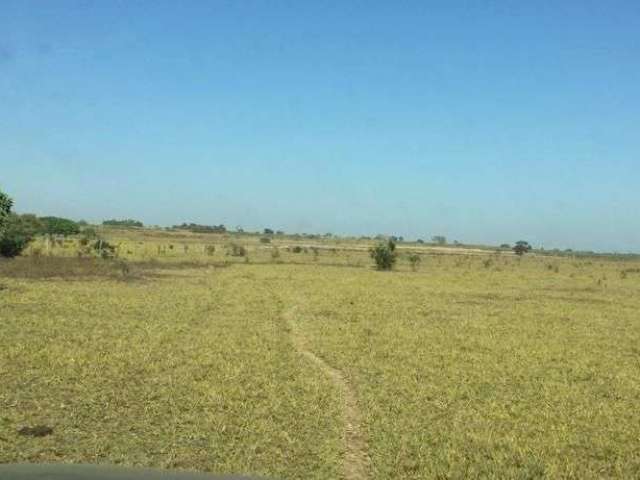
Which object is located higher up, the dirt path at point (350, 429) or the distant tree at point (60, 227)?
the distant tree at point (60, 227)

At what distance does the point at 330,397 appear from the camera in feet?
36.0

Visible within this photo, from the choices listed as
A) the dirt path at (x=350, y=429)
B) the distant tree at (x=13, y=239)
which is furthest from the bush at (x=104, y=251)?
the dirt path at (x=350, y=429)

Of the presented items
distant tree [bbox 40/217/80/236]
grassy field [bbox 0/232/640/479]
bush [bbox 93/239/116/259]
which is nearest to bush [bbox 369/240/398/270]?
bush [bbox 93/239/116/259]

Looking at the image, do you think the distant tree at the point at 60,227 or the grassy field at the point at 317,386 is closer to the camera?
the grassy field at the point at 317,386

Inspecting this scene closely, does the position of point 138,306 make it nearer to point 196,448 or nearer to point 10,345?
point 10,345

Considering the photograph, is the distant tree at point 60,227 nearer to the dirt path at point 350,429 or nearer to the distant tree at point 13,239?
the distant tree at point 13,239

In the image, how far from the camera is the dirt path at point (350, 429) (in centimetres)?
759

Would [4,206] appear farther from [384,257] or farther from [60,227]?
[60,227]

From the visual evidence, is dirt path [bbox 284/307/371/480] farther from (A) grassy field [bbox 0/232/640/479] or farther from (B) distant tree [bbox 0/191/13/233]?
(B) distant tree [bbox 0/191/13/233]

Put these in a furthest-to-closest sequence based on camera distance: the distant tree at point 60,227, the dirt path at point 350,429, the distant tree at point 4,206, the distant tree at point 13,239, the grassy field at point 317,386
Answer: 1. the distant tree at point 60,227
2. the distant tree at point 13,239
3. the distant tree at point 4,206
4. the grassy field at point 317,386
5. the dirt path at point 350,429

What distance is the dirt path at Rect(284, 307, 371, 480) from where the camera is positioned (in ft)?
24.9

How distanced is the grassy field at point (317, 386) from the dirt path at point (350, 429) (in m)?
0.04

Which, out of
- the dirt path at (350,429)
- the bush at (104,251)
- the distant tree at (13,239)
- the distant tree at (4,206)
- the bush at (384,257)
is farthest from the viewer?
the bush at (384,257)

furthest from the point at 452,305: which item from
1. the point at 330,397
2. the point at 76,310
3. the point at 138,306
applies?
the point at 330,397
